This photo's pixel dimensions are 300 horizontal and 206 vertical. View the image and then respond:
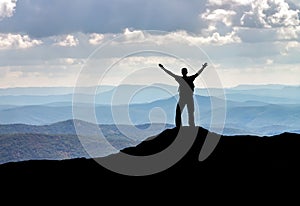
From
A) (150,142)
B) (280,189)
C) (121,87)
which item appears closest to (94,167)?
(150,142)

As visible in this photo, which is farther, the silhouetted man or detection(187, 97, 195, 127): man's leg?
detection(187, 97, 195, 127): man's leg

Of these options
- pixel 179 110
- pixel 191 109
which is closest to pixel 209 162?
pixel 191 109

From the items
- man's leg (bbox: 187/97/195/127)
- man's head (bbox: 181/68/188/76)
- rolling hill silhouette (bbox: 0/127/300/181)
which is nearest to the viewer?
rolling hill silhouette (bbox: 0/127/300/181)

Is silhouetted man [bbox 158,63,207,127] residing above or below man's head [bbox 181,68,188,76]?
below

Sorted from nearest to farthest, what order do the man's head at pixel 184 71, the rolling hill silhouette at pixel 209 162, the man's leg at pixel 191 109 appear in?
the rolling hill silhouette at pixel 209 162, the man's head at pixel 184 71, the man's leg at pixel 191 109

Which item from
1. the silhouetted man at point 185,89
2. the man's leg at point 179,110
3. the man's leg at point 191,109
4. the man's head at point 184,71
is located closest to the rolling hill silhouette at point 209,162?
the man's leg at point 191,109

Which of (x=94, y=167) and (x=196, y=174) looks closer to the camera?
(x=196, y=174)

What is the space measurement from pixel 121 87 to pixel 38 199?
10280 mm

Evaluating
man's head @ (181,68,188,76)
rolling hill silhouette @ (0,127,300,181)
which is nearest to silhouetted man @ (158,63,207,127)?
man's head @ (181,68,188,76)

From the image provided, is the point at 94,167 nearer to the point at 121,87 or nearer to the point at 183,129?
the point at 183,129

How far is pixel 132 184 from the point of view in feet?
112

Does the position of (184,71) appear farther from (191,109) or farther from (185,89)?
(191,109)

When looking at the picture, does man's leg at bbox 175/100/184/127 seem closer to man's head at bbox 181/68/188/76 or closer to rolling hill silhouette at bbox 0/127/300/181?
man's head at bbox 181/68/188/76

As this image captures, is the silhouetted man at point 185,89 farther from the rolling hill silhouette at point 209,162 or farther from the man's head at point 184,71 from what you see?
the rolling hill silhouette at point 209,162
